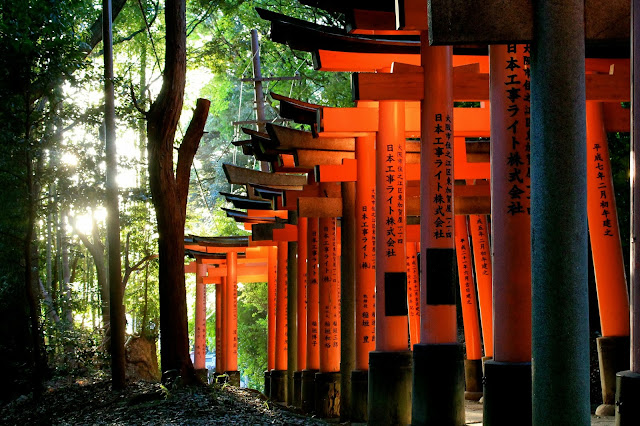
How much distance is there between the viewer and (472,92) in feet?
31.6

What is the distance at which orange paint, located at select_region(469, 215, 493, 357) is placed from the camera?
14.5 m

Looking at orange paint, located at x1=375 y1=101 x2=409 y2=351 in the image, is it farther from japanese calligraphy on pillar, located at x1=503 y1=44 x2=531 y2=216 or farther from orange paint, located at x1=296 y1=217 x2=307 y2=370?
orange paint, located at x1=296 y1=217 x2=307 y2=370

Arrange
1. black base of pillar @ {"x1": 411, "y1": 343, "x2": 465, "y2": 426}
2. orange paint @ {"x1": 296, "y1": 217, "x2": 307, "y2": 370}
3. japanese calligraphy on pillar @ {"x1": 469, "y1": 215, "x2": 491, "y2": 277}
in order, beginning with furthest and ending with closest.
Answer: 1. orange paint @ {"x1": 296, "y1": 217, "x2": 307, "y2": 370}
2. japanese calligraphy on pillar @ {"x1": 469, "y1": 215, "x2": 491, "y2": 277}
3. black base of pillar @ {"x1": 411, "y1": 343, "x2": 465, "y2": 426}

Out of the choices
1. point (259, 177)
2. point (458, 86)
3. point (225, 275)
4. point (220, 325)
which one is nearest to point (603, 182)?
point (458, 86)

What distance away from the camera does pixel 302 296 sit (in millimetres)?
18359

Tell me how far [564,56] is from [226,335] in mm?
21513

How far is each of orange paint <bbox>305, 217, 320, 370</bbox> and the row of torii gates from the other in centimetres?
5

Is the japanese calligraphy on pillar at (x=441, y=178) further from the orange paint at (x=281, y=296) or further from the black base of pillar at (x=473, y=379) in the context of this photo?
the orange paint at (x=281, y=296)

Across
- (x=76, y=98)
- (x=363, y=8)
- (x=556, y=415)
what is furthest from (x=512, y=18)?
(x=76, y=98)

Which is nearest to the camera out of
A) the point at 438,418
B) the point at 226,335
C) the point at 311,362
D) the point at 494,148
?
the point at 494,148

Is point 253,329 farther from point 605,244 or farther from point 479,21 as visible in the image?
point 479,21

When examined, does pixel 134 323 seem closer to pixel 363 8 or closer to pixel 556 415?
pixel 363 8

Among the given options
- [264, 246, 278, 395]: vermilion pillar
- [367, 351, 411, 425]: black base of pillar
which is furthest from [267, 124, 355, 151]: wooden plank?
[264, 246, 278, 395]: vermilion pillar

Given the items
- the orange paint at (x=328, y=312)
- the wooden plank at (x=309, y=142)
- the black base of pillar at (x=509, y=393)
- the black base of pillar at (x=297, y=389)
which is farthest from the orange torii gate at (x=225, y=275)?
the black base of pillar at (x=509, y=393)
